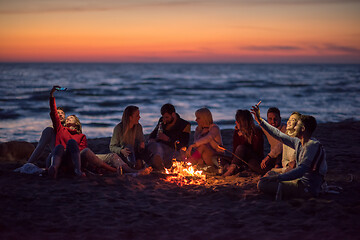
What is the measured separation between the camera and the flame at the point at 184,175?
674cm

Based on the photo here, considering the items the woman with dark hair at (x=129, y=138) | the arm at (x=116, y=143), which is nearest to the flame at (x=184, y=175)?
the woman with dark hair at (x=129, y=138)

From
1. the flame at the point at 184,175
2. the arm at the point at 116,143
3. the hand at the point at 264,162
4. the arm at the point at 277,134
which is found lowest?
the flame at the point at 184,175

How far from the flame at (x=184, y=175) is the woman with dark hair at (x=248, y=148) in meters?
0.54

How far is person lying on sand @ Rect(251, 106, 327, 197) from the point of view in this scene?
5.13 metres

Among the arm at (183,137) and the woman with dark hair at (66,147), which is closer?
the woman with dark hair at (66,147)

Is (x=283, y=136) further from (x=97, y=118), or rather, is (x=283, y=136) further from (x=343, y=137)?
(x=97, y=118)

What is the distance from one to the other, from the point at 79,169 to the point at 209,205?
247 centimetres

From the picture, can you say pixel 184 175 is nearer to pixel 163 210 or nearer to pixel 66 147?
pixel 163 210

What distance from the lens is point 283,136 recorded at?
5.68 metres

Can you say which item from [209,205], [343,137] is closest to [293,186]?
[209,205]

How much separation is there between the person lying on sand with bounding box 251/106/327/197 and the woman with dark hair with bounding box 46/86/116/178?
2929mm

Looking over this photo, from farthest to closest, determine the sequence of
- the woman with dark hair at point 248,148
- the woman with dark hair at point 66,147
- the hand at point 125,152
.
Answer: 1. the hand at point 125,152
2. the woman with dark hair at point 248,148
3. the woman with dark hair at point 66,147

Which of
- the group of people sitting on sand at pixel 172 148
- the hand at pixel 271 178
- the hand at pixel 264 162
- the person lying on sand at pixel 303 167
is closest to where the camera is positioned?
the person lying on sand at pixel 303 167

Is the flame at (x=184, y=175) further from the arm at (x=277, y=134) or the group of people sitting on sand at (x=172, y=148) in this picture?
the arm at (x=277, y=134)
